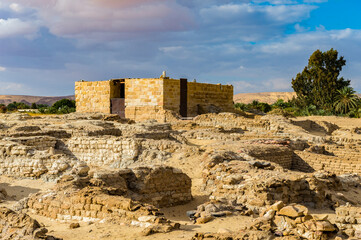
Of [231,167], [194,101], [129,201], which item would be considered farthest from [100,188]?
[194,101]

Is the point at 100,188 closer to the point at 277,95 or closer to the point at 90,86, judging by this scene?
the point at 90,86

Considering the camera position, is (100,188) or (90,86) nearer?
(100,188)

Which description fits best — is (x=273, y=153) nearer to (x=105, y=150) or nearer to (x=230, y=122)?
(x=105, y=150)

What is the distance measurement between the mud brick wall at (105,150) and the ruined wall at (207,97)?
1332 centimetres

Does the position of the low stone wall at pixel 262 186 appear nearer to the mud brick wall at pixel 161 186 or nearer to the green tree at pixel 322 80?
the mud brick wall at pixel 161 186

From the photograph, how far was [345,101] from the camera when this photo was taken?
1512 inches

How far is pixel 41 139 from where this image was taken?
1180 cm

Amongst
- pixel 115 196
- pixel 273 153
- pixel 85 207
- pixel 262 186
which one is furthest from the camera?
pixel 273 153

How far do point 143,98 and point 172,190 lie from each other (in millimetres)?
16417

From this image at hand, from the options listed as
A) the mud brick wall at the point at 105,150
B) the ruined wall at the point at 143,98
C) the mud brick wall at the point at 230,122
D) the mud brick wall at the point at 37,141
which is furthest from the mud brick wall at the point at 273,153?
the ruined wall at the point at 143,98

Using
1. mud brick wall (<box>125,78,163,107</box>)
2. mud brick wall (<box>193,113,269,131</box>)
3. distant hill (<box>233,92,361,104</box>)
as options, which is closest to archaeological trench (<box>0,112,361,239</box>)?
mud brick wall (<box>193,113,269,131</box>)

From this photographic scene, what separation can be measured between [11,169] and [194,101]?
15.9 metres

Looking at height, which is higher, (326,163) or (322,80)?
(322,80)

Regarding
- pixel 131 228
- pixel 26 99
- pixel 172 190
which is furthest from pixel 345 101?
pixel 26 99
